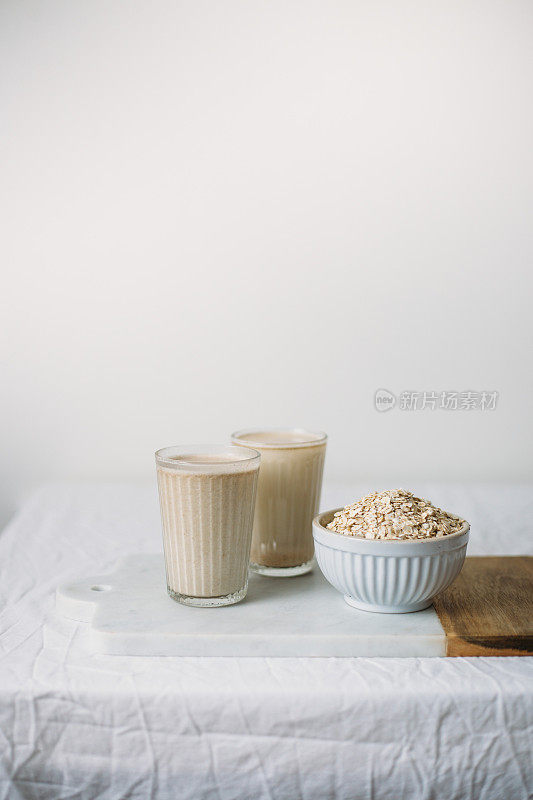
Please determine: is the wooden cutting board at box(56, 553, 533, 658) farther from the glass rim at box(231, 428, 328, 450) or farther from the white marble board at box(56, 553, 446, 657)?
the glass rim at box(231, 428, 328, 450)

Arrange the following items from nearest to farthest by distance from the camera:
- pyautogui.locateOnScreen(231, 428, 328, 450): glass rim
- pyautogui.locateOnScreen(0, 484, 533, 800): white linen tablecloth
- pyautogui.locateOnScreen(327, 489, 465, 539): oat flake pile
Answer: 1. pyautogui.locateOnScreen(0, 484, 533, 800): white linen tablecloth
2. pyautogui.locateOnScreen(327, 489, 465, 539): oat flake pile
3. pyautogui.locateOnScreen(231, 428, 328, 450): glass rim

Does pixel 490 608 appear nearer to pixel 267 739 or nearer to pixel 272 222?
pixel 267 739

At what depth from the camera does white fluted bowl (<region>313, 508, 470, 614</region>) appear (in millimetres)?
725

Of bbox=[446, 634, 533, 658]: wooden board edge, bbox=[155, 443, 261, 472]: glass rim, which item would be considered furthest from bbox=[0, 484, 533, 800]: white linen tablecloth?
bbox=[155, 443, 261, 472]: glass rim

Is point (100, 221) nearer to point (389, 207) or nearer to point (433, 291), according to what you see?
point (389, 207)

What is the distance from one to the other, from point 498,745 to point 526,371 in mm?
1219

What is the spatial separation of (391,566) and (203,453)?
0.23 metres

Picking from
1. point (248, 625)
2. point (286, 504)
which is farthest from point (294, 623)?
point (286, 504)

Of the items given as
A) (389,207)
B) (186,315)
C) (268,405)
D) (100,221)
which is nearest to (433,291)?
(389,207)

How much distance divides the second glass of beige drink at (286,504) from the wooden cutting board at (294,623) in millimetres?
43

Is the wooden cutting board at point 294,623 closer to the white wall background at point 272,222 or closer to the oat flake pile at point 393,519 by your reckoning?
the oat flake pile at point 393,519

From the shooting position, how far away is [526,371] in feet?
5.72

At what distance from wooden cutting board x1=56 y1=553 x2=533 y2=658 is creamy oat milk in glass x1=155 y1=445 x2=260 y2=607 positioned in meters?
0.02

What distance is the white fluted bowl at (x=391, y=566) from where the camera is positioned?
0.73 meters
